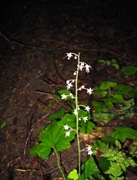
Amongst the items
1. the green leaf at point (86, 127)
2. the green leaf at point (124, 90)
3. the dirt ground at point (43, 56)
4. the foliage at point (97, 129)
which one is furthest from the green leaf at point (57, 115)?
the green leaf at point (124, 90)

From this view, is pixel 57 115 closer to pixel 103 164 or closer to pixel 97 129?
pixel 97 129

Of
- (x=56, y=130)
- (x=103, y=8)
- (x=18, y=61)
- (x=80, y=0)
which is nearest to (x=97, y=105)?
(x=56, y=130)

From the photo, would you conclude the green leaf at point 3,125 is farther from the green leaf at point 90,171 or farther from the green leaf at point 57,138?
the green leaf at point 90,171

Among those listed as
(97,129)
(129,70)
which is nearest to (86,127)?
(97,129)

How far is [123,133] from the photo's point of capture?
9.14 feet

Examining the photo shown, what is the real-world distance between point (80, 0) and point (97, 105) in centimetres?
508

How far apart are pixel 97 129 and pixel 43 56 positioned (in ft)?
8.11

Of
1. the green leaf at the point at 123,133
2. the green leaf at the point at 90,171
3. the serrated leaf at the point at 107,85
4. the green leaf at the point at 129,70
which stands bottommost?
the green leaf at the point at 90,171

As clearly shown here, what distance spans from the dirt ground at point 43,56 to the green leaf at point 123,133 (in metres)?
0.28

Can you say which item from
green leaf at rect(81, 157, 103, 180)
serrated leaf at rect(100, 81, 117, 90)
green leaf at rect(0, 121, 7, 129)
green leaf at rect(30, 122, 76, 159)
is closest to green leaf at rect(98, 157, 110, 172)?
green leaf at rect(81, 157, 103, 180)

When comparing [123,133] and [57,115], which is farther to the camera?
[57,115]

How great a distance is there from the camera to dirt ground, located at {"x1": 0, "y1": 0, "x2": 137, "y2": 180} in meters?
3.05

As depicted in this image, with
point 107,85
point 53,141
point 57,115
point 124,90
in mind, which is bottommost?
point 53,141

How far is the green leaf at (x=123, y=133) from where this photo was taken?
2.73 metres
